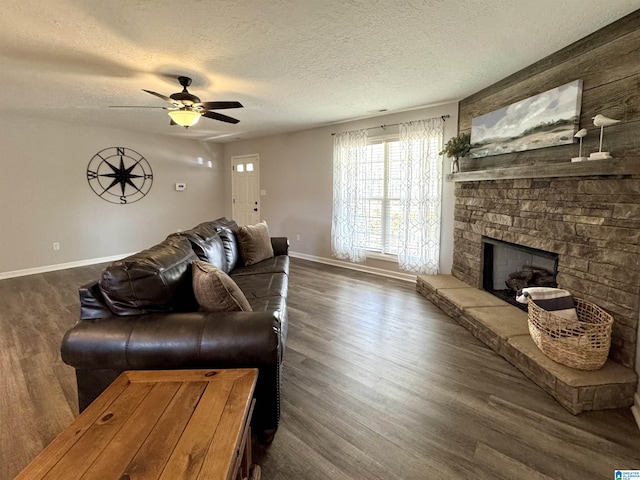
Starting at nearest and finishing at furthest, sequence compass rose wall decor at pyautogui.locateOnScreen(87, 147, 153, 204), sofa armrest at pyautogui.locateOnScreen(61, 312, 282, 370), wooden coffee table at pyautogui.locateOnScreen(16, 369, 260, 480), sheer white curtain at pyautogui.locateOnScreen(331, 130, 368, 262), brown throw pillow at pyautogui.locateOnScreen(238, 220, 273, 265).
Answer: wooden coffee table at pyautogui.locateOnScreen(16, 369, 260, 480) → sofa armrest at pyautogui.locateOnScreen(61, 312, 282, 370) → brown throw pillow at pyautogui.locateOnScreen(238, 220, 273, 265) → sheer white curtain at pyautogui.locateOnScreen(331, 130, 368, 262) → compass rose wall decor at pyautogui.locateOnScreen(87, 147, 153, 204)

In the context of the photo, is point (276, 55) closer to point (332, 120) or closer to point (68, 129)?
point (332, 120)

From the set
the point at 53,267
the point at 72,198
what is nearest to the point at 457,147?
the point at 72,198

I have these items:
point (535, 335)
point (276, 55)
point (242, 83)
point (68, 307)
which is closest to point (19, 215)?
point (68, 307)

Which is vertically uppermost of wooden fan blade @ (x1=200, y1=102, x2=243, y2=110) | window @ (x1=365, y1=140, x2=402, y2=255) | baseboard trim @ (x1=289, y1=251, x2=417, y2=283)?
wooden fan blade @ (x1=200, y1=102, x2=243, y2=110)

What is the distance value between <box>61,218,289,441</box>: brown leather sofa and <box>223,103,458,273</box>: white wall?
3.49 m

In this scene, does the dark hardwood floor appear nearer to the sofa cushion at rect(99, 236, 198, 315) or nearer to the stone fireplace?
the stone fireplace

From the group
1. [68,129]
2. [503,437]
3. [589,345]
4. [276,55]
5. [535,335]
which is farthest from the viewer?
[68,129]

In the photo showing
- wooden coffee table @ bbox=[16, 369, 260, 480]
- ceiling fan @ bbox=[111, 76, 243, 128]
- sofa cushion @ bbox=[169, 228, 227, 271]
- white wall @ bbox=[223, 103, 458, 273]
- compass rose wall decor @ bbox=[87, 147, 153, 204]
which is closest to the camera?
wooden coffee table @ bbox=[16, 369, 260, 480]

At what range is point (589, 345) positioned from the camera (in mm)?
1952

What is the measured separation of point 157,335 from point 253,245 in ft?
7.03

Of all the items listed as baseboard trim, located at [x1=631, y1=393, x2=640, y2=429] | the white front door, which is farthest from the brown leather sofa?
the white front door

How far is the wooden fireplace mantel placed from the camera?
1.93 meters

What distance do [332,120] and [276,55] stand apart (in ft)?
7.99

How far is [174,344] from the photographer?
1467 mm
